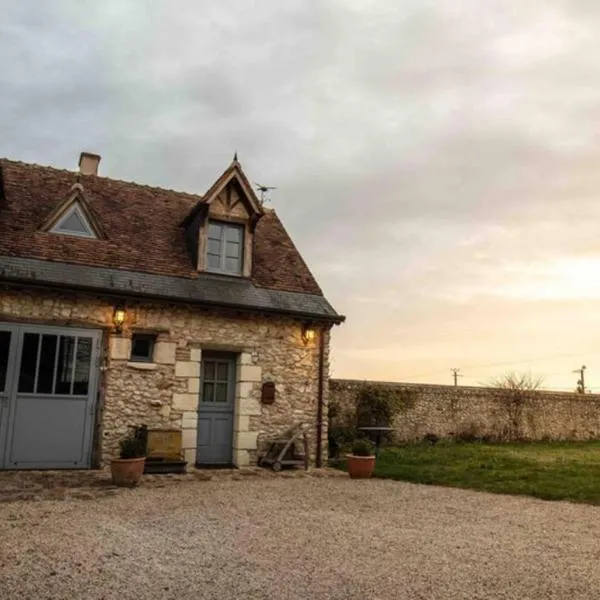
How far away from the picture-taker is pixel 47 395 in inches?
384

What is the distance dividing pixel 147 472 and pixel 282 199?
29.4ft

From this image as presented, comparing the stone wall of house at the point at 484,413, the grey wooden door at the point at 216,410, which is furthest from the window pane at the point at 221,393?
the stone wall of house at the point at 484,413

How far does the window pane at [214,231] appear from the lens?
39.4 feet

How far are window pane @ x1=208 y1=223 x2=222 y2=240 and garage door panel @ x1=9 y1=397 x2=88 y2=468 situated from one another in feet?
13.9

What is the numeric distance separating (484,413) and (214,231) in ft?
37.4

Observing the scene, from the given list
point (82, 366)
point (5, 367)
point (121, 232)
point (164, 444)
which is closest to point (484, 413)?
point (164, 444)

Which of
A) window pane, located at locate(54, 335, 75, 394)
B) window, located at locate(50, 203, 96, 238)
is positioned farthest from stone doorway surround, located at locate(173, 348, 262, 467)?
window, located at locate(50, 203, 96, 238)

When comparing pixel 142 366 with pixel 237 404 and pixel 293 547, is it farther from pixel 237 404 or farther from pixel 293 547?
pixel 293 547

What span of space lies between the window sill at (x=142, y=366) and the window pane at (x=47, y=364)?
1291 mm

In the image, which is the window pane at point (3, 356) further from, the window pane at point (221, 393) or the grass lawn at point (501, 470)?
the grass lawn at point (501, 470)

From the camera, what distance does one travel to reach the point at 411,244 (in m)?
16.2

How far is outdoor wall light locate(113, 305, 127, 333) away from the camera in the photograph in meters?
10.2

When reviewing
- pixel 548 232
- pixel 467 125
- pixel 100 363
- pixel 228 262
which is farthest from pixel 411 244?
pixel 100 363

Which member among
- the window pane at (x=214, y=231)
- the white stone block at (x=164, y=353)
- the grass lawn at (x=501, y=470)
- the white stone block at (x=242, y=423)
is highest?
the window pane at (x=214, y=231)
